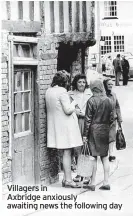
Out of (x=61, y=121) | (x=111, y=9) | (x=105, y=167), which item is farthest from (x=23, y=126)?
(x=111, y=9)

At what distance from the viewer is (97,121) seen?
8.03 metres

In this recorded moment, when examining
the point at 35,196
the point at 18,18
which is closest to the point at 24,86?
the point at 18,18

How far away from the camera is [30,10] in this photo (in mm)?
7867

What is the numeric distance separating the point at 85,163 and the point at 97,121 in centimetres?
59

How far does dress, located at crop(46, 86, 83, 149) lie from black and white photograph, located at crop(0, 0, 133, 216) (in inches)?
0.5

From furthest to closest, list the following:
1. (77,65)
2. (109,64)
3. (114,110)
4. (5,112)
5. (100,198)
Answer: (109,64) → (77,65) → (114,110) → (100,198) → (5,112)

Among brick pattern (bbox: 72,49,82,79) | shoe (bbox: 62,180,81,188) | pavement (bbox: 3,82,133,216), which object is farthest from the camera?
brick pattern (bbox: 72,49,82,79)

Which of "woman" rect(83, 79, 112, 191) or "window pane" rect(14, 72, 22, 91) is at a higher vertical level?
"window pane" rect(14, 72, 22, 91)

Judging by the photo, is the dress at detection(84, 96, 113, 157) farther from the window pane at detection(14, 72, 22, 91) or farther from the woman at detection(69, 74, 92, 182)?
the window pane at detection(14, 72, 22, 91)

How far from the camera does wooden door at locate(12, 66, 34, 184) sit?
780 cm

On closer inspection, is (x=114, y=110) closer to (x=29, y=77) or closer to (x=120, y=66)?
(x=29, y=77)

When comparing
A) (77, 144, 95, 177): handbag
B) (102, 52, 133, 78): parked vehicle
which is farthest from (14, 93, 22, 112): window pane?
(102, 52, 133, 78): parked vehicle

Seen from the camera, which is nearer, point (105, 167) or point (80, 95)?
point (105, 167)

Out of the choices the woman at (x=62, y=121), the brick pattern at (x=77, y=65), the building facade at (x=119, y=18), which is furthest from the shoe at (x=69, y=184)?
the brick pattern at (x=77, y=65)
